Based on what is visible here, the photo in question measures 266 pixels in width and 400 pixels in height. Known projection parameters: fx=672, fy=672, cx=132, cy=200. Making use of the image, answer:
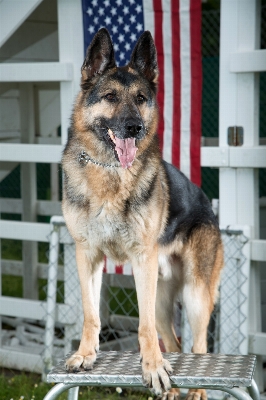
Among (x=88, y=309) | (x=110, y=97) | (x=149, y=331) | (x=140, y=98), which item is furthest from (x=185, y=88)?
(x=149, y=331)

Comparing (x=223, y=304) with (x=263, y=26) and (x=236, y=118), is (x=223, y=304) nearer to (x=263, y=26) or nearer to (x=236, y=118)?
(x=236, y=118)

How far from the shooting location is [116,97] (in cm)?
324

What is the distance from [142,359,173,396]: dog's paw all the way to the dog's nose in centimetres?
104

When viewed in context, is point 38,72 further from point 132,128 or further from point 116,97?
point 132,128

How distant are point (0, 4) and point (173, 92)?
141 cm

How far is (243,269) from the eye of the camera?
442 centimetres

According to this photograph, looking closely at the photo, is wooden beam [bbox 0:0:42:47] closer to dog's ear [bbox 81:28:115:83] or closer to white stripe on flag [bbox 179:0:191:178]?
white stripe on flag [bbox 179:0:191:178]

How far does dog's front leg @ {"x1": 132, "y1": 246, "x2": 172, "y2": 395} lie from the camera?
2.94 metres

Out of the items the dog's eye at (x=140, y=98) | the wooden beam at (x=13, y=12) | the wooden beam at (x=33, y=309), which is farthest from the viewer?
A: the wooden beam at (x=33, y=309)

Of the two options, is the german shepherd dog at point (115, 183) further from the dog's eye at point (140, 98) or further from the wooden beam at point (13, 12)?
the wooden beam at point (13, 12)

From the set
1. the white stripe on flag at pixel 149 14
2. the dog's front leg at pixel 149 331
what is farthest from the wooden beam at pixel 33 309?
the white stripe on flag at pixel 149 14

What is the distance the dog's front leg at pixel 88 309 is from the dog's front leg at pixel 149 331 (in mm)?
247

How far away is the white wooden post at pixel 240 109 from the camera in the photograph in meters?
4.39

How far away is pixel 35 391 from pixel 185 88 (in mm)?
2265
